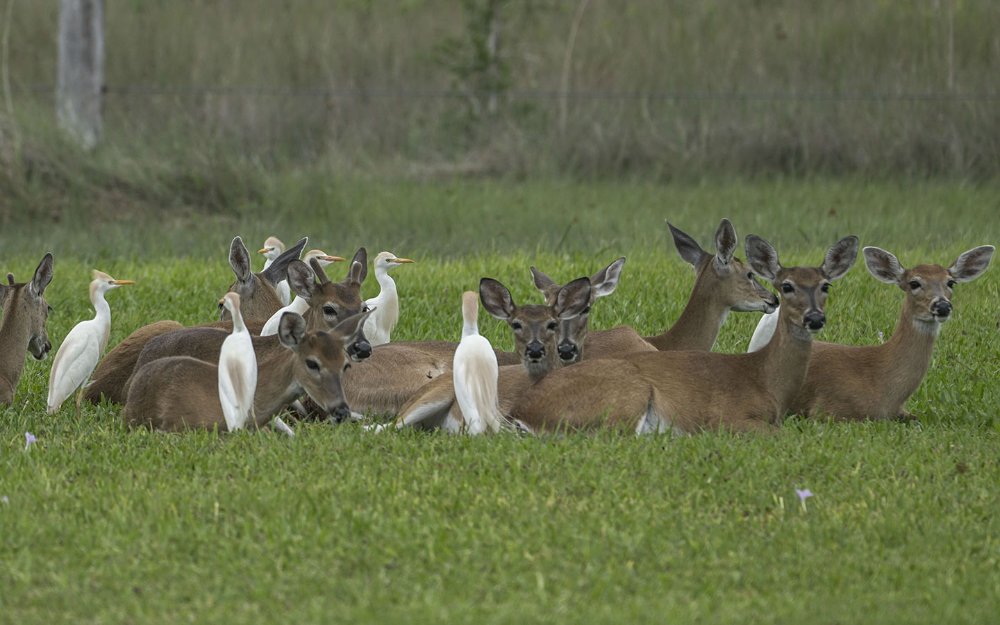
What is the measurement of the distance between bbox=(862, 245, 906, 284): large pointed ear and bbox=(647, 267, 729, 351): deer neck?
1.14m

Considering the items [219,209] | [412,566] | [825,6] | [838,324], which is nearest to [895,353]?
[838,324]

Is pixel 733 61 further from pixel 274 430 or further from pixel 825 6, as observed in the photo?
pixel 274 430

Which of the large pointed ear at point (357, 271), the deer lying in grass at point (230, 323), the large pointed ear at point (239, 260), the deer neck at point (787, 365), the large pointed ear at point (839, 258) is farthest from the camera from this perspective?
the large pointed ear at point (239, 260)

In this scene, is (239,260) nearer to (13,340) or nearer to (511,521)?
(13,340)

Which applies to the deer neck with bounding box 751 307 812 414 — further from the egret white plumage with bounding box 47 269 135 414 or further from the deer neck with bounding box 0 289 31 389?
the deer neck with bounding box 0 289 31 389

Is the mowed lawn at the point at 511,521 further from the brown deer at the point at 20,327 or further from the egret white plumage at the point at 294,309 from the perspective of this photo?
the egret white plumage at the point at 294,309

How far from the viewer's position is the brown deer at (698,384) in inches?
297

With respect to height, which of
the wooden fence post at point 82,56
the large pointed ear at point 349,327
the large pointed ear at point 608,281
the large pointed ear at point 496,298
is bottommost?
the wooden fence post at point 82,56

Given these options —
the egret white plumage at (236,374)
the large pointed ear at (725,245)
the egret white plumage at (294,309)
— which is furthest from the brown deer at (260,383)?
the large pointed ear at (725,245)

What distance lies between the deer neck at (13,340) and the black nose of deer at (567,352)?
2.84m

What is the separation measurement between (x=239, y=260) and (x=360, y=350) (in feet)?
6.38

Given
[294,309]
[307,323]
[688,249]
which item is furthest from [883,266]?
[294,309]

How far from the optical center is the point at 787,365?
314 inches

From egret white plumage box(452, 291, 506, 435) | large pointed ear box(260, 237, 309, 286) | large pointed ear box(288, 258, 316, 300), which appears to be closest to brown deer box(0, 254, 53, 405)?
large pointed ear box(288, 258, 316, 300)
